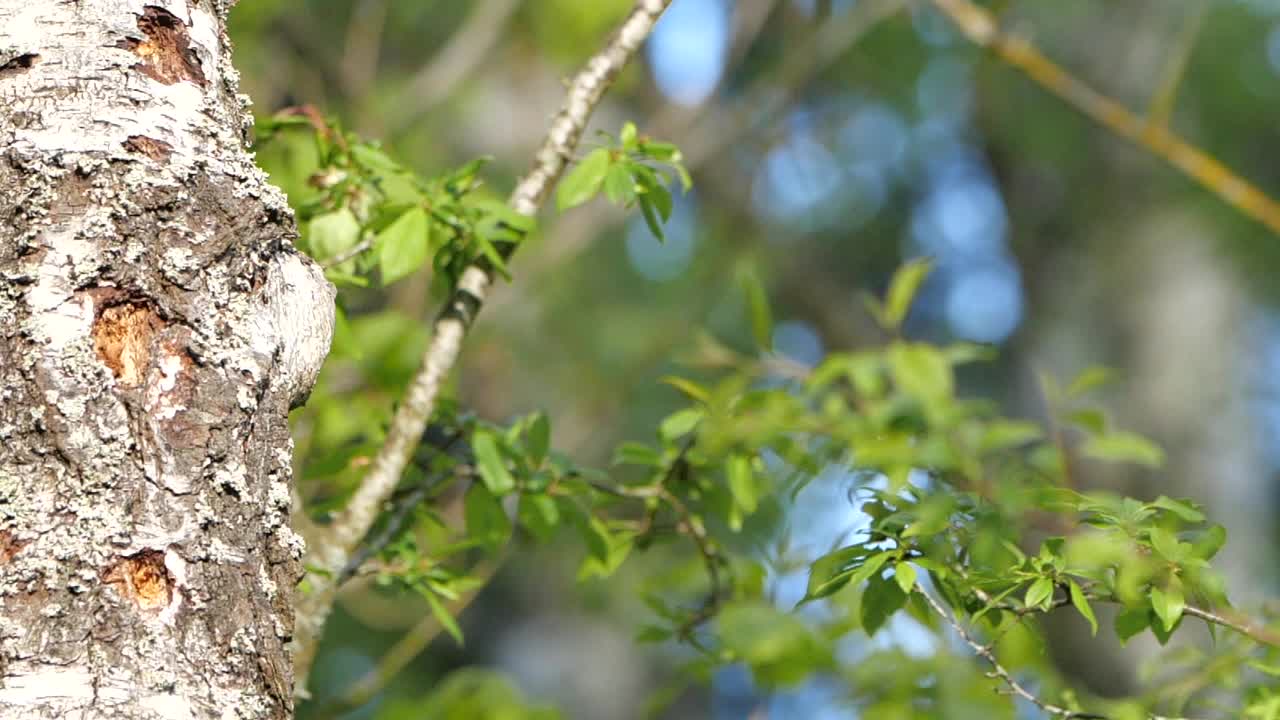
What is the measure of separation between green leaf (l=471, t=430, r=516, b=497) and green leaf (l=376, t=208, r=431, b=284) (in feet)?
0.67

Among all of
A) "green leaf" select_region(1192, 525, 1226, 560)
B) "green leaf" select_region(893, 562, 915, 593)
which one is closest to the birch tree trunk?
"green leaf" select_region(893, 562, 915, 593)

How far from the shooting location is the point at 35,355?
853 millimetres

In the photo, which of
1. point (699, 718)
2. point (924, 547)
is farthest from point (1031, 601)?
Result: point (699, 718)

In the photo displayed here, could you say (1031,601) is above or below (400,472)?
above

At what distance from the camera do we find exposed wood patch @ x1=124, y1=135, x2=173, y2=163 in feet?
3.00

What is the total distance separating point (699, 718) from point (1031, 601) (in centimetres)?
615

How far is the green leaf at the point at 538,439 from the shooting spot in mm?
1387

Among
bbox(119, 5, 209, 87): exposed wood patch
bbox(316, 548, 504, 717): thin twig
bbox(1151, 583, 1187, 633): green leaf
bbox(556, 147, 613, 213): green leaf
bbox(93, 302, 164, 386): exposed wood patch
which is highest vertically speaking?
bbox(119, 5, 209, 87): exposed wood patch

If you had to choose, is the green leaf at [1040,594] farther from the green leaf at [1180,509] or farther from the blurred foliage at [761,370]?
the green leaf at [1180,509]

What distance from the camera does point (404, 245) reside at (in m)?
1.24

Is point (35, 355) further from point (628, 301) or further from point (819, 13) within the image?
point (628, 301)

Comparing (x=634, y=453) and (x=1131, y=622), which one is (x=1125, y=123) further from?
(x=1131, y=622)

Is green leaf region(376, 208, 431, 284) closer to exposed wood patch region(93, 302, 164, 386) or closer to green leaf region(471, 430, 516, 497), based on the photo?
green leaf region(471, 430, 516, 497)

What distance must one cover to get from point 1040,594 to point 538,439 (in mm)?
570
